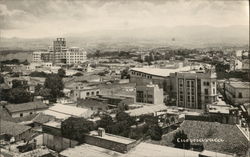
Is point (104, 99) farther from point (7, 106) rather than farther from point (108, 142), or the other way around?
point (108, 142)

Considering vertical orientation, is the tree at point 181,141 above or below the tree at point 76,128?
below

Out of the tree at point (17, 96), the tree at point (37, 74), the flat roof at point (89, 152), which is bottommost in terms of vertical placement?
the flat roof at point (89, 152)

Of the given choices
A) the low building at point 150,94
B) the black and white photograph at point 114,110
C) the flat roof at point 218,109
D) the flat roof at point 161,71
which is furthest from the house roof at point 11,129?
the flat roof at point 161,71

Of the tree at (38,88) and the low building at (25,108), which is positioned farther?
the tree at (38,88)

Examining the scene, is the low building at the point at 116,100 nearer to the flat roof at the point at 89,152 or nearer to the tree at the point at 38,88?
the tree at the point at 38,88

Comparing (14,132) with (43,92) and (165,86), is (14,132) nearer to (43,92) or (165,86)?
(43,92)

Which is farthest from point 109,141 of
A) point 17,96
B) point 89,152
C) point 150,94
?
point 150,94

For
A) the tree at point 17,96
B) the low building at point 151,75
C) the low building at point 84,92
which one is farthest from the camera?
the low building at point 151,75
